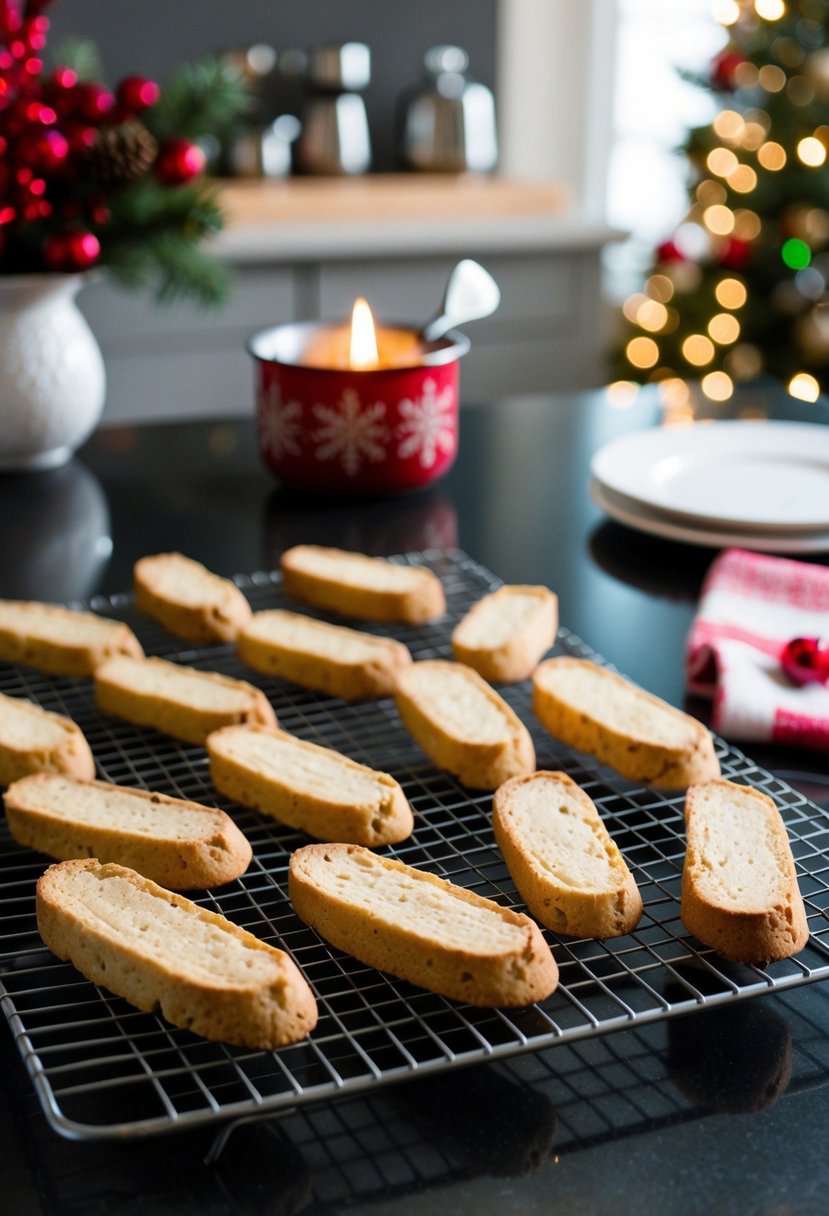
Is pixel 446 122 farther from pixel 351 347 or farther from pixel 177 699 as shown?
pixel 177 699

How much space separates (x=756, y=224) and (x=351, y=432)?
8.03 feet

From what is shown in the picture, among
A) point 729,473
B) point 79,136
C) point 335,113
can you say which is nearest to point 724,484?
point 729,473

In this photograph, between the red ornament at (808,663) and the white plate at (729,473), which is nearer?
the red ornament at (808,663)

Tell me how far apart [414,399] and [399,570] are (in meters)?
0.29

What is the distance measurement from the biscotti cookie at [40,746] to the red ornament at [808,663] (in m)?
0.61

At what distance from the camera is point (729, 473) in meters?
1.74

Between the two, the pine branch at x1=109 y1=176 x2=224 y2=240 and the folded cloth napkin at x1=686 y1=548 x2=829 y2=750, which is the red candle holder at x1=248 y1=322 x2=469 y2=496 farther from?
the folded cloth napkin at x1=686 y1=548 x2=829 y2=750

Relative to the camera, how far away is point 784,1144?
2.41 ft

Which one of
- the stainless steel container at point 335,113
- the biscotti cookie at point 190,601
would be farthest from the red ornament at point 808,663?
the stainless steel container at point 335,113

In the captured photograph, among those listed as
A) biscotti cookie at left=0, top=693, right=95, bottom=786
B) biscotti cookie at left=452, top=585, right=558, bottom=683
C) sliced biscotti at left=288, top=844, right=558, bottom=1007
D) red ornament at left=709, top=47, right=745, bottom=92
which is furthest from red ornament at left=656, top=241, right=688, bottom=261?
sliced biscotti at left=288, top=844, right=558, bottom=1007

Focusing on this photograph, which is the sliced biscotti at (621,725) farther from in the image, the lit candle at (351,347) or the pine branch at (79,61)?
the pine branch at (79,61)

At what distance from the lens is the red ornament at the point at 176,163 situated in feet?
5.32

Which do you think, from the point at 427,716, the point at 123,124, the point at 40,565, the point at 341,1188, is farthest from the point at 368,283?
the point at 341,1188

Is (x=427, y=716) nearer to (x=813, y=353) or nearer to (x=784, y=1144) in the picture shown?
(x=784, y=1144)
